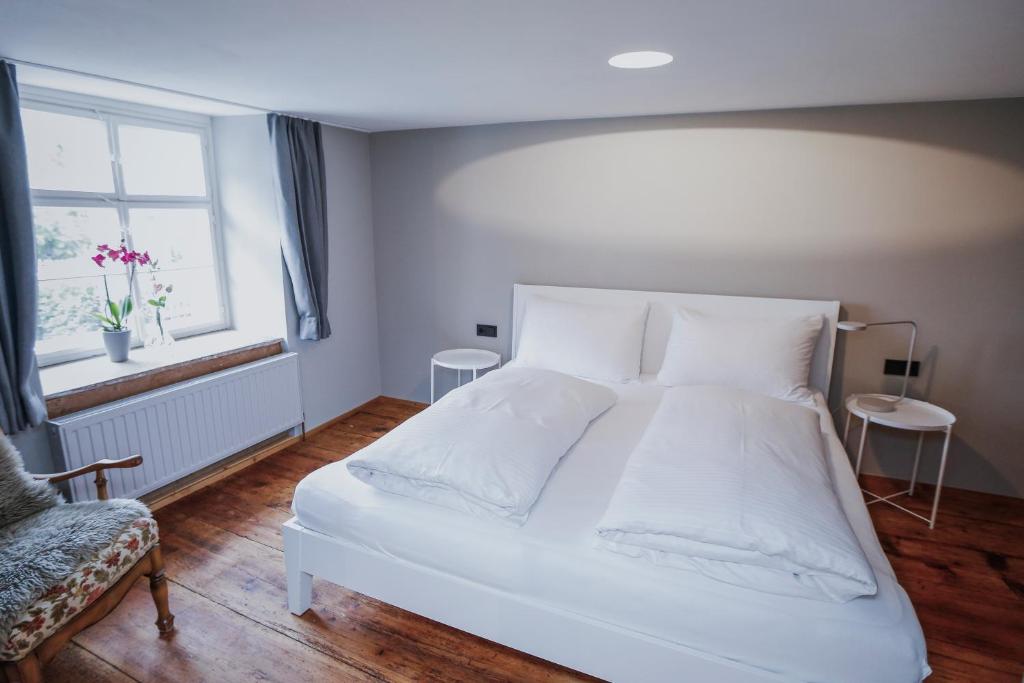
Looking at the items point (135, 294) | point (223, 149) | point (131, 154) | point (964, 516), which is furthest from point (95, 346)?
point (964, 516)

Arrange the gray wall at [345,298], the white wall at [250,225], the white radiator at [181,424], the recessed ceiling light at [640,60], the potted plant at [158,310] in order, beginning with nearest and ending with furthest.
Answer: the recessed ceiling light at [640,60], the white radiator at [181,424], the potted plant at [158,310], the white wall at [250,225], the gray wall at [345,298]

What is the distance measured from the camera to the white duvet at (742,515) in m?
1.36

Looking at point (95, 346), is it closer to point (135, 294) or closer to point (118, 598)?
point (135, 294)

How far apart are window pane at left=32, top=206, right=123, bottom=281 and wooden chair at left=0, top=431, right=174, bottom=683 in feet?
3.48

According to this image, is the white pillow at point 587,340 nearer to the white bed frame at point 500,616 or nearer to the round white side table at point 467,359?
the round white side table at point 467,359

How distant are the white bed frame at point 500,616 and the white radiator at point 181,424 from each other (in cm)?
111

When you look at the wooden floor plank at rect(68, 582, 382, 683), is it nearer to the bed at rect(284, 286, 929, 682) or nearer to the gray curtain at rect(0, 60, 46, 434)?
the bed at rect(284, 286, 929, 682)

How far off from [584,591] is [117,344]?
2.62m

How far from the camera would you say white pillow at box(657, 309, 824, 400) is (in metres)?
2.64

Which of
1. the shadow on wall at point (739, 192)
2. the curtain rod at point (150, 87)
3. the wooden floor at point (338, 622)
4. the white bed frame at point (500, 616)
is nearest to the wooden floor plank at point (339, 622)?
the wooden floor at point (338, 622)

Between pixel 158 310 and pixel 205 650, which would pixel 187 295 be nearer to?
pixel 158 310

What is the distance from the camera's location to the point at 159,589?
1.87 metres

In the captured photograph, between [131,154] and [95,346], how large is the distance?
1065mm

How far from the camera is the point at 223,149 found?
10.6 feet
